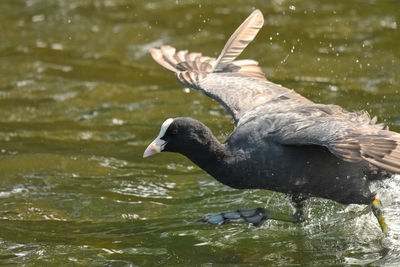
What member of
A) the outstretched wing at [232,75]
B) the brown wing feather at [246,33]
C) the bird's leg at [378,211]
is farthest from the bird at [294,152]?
the brown wing feather at [246,33]

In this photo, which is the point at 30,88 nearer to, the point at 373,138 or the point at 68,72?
the point at 68,72

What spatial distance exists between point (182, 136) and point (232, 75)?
A: 1814mm

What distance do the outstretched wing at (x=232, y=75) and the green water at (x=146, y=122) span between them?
2.70 feet

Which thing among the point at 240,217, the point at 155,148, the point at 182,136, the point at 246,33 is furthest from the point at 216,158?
the point at 246,33

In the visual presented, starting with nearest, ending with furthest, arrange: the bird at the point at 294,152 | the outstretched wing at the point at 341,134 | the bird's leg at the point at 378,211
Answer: the outstretched wing at the point at 341,134
the bird at the point at 294,152
the bird's leg at the point at 378,211

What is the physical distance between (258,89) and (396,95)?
2431 millimetres

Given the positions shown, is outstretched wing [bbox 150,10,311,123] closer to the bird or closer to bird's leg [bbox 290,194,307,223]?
the bird

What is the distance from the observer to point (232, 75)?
25.7 ft

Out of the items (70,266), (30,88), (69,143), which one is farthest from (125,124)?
(70,266)

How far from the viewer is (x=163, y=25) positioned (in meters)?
12.1

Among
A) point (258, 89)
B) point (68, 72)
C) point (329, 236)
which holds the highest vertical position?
point (258, 89)

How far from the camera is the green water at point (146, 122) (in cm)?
619

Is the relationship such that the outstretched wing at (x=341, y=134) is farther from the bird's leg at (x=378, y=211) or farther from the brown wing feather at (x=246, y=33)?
the brown wing feather at (x=246, y=33)

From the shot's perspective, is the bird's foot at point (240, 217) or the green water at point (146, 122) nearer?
the green water at point (146, 122)
